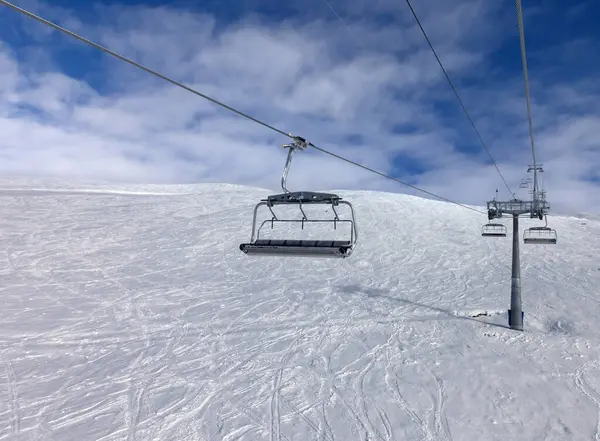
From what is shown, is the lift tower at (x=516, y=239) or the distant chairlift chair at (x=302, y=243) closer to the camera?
the distant chairlift chair at (x=302, y=243)

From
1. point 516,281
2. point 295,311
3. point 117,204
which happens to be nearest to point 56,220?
point 117,204

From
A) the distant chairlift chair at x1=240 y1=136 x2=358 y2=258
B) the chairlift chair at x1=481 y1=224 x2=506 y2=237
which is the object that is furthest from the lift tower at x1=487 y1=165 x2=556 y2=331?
the distant chairlift chair at x1=240 y1=136 x2=358 y2=258

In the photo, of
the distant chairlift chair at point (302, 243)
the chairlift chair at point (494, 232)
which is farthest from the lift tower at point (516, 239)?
the distant chairlift chair at point (302, 243)

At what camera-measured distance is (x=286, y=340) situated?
54.7 feet

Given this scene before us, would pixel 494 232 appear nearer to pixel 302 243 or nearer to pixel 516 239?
pixel 516 239

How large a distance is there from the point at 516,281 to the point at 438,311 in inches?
155

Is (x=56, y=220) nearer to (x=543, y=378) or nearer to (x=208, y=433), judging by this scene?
(x=208, y=433)

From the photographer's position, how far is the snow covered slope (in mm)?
11414

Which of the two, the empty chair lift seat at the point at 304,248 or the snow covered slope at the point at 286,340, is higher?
the empty chair lift seat at the point at 304,248

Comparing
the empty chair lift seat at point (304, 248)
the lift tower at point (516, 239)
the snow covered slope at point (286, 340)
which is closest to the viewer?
the empty chair lift seat at point (304, 248)

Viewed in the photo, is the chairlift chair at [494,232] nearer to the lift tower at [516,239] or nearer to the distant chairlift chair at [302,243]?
the lift tower at [516,239]

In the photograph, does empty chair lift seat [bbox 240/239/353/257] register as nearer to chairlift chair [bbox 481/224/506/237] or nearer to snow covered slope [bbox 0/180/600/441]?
snow covered slope [bbox 0/180/600/441]

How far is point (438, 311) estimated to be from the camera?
797 inches

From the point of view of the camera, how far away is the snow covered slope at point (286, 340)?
37.4 ft
